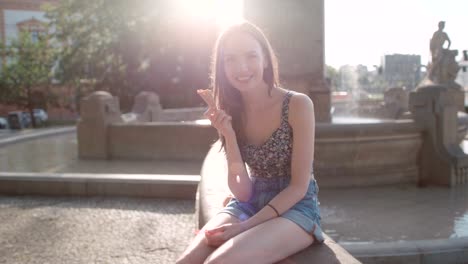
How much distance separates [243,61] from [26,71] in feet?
95.0

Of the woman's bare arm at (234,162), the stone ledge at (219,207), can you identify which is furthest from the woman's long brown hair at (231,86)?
the stone ledge at (219,207)

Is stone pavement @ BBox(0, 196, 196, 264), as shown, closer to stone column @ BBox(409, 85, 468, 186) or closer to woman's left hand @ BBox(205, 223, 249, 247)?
woman's left hand @ BBox(205, 223, 249, 247)

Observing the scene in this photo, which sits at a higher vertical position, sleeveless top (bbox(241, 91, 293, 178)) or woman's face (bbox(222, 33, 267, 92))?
woman's face (bbox(222, 33, 267, 92))

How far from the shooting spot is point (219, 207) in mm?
2732

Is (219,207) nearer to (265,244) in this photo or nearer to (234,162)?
(234,162)

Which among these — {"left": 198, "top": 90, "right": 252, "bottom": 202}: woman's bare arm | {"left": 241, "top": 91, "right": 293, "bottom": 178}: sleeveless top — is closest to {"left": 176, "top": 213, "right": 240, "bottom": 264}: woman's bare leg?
{"left": 198, "top": 90, "right": 252, "bottom": 202}: woman's bare arm

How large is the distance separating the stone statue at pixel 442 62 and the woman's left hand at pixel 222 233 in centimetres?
1937

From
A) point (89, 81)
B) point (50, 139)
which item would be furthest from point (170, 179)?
point (89, 81)

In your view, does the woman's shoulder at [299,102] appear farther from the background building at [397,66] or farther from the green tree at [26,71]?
the background building at [397,66]

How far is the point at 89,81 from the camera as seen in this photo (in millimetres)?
28938

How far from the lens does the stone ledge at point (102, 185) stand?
5.78 meters

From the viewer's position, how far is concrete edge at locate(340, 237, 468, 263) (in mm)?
3340

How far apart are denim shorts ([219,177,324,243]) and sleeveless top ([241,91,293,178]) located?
4 centimetres

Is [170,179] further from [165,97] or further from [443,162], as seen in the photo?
[165,97]
